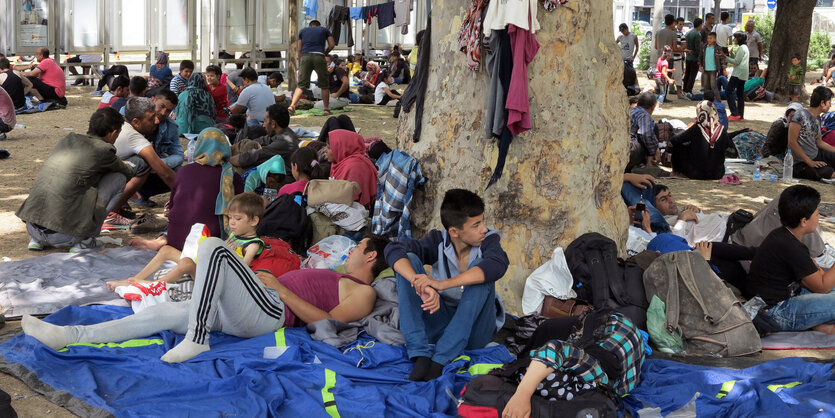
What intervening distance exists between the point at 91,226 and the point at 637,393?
4298 mm

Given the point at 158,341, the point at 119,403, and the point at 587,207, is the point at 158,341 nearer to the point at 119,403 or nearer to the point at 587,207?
the point at 119,403

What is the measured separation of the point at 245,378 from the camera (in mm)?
4281

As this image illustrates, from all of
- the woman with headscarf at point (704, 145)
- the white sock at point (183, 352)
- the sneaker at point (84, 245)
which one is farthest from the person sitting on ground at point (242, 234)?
the woman with headscarf at point (704, 145)

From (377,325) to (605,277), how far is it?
142 centimetres

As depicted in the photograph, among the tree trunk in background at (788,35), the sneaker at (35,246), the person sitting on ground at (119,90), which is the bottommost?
the sneaker at (35,246)

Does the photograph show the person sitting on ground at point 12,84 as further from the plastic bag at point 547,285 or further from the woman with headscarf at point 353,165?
the plastic bag at point 547,285

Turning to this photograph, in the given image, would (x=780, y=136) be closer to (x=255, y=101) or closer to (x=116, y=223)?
Result: (x=255, y=101)

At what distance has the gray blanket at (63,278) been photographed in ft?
17.9

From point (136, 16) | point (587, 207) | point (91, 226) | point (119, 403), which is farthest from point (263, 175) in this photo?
point (136, 16)

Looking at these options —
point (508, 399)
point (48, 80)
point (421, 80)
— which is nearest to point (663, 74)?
point (48, 80)

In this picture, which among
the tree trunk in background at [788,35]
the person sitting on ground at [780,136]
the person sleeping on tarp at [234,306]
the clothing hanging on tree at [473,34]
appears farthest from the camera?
the tree trunk in background at [788,35]

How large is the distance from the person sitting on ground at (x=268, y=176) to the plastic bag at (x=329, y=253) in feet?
4.27

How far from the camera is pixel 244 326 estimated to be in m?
4.64

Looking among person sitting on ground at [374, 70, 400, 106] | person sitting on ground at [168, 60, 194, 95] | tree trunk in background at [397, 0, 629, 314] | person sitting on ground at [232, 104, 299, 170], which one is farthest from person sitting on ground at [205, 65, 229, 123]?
tree trunk in background at [397, 0, 629, 314]
